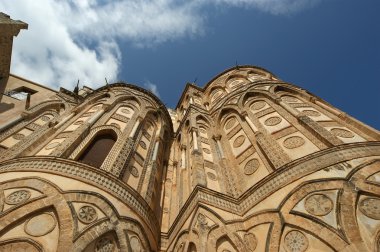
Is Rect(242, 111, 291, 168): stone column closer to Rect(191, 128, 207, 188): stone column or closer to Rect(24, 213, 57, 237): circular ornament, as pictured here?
Rect(191, 128, 207, 188): stone column

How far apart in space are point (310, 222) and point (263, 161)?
3.53 m

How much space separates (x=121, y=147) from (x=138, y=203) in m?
2.70

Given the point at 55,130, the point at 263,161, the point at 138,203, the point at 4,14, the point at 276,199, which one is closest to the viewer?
the point at 276,199

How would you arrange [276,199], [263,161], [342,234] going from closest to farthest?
[342,234], [276,199], [263,161]

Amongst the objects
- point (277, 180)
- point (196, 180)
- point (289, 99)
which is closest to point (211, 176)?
point (196, 180)

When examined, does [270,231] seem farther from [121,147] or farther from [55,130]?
[55,130]

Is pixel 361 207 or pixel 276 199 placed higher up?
pixel 276 199

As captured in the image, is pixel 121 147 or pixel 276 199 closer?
pixel 276 199

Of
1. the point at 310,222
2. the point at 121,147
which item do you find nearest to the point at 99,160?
the point at 121,147

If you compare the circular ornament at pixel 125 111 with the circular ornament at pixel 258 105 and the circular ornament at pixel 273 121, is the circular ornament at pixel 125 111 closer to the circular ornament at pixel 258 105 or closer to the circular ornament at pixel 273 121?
the circular ornament at pixel 258 105

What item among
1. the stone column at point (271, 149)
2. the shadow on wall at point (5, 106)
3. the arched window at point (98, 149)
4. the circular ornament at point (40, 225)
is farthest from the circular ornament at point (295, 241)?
the shadow on wall at point (5, 106)

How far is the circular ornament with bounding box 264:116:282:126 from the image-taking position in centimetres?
1296

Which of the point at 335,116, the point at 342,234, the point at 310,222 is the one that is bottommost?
the point at 342,234

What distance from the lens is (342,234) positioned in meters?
7.02
